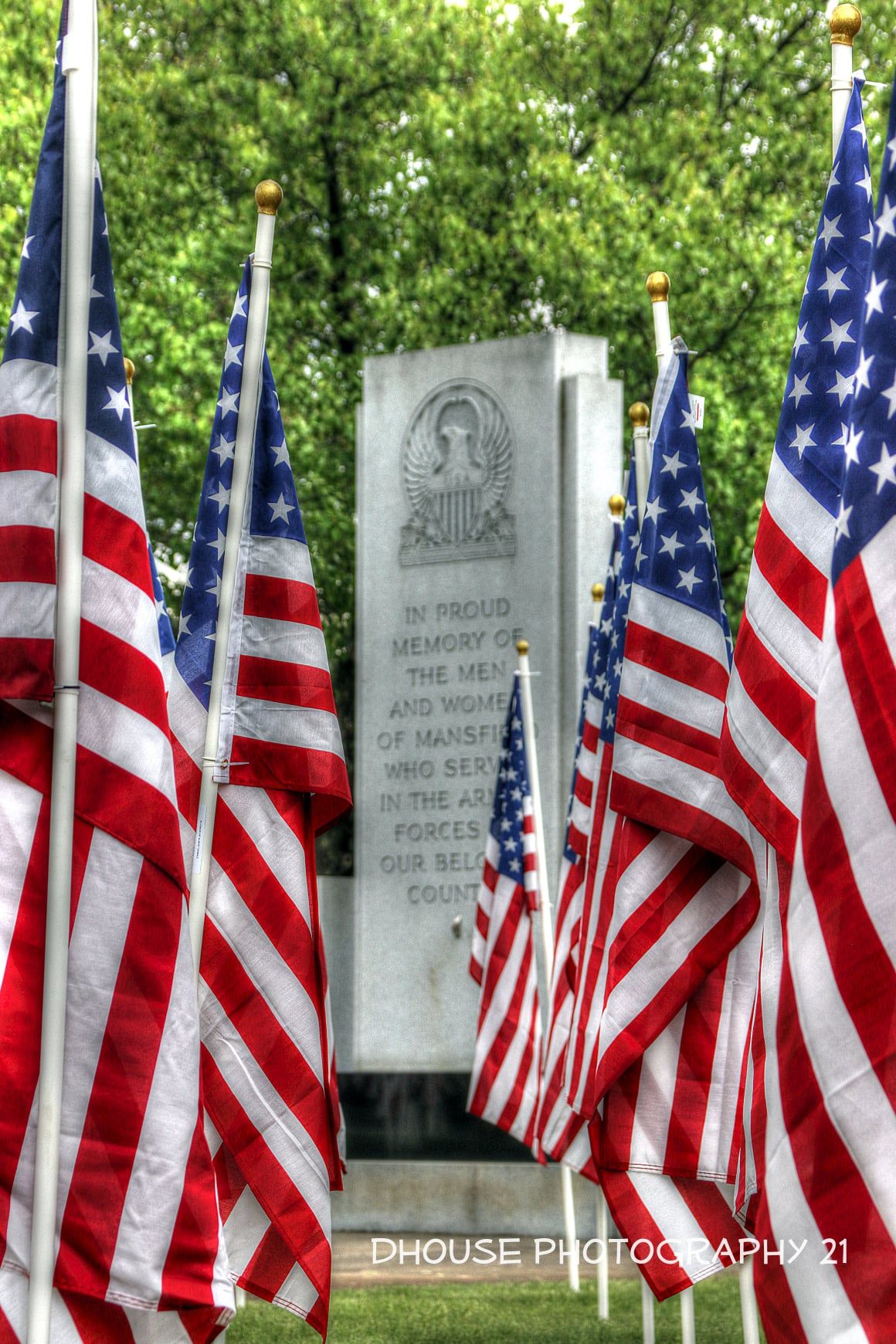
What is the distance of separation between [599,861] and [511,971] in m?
4.14

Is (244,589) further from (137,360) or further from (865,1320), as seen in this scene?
(137,360)

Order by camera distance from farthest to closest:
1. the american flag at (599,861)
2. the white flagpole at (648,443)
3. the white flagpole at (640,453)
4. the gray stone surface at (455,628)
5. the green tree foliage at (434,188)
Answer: the green tree foliage at (434,188) < the gray stone surface at (455,628) < the white flagpole at (640,453) < the american flag at (599,861) < the white flagpole at (648,443)

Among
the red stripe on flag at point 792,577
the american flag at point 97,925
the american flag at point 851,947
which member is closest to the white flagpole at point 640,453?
the red stripe on flag at point 792,577

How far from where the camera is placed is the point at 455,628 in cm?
1591

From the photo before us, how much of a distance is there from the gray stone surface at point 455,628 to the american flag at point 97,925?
34.6 ft

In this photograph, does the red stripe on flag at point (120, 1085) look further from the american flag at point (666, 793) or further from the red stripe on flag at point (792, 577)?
the american flag at point (666, 793)

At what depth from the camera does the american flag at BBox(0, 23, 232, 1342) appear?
4.36 meters

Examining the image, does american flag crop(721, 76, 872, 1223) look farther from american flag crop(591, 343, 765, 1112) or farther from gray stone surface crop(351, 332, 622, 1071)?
gray stone surface crop(351, 332, 622, 1071)

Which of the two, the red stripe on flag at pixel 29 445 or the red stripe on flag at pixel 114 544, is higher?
the red stripe on flag at pixel 29 445

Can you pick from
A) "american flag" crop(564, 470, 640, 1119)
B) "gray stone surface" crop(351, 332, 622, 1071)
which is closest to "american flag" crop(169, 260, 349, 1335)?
"american flag" crop(564, 470, 640, 1119)

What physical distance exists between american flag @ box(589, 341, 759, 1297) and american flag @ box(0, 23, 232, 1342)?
2.74m

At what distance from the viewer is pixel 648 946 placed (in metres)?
7.11

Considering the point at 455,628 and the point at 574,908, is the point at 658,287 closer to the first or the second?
the point at 574,908

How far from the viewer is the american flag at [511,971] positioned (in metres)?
11.9
